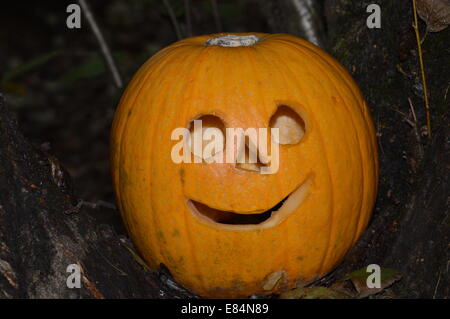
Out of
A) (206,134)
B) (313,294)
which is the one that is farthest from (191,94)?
(313,294)

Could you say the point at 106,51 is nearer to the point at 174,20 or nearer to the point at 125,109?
the point at 174,20

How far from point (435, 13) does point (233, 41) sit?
0.84 metres

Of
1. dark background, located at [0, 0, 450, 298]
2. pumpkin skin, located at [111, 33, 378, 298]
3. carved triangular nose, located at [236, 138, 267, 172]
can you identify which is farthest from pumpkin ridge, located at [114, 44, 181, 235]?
carved triangular nose, located at [236, 138, 267, 172]

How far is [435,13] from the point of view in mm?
2605

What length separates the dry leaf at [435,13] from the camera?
8.47 feet

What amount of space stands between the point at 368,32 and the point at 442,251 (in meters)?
1.21

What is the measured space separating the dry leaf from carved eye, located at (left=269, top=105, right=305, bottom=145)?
2.30 ft

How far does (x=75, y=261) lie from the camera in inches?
82.8

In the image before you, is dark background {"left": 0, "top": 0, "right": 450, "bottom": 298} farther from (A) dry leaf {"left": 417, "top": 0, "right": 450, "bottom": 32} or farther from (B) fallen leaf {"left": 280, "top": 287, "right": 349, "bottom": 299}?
(B) fallen leaf {"left": 280, "top": 287, "right": 349, "bottom": 299}
